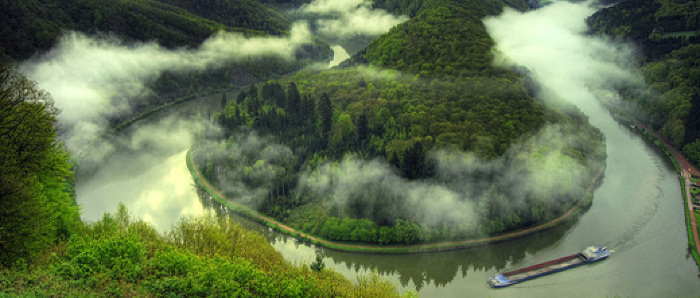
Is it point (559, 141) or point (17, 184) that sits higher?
point (17, 184)

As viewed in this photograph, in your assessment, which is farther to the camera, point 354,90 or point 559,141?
point 354,90

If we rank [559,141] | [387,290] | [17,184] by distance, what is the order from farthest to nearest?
[559,141] → [387,290] → [17,184]

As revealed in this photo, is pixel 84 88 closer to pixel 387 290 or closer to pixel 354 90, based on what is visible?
pixel 354 90

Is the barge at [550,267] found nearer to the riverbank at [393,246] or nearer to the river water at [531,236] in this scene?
the river water at [531,236]

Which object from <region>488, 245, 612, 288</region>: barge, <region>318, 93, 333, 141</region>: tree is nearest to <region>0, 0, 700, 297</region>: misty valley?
<region>318, 93, 333, 141</region>: tree

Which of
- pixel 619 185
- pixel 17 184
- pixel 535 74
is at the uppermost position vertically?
pixel 17 184

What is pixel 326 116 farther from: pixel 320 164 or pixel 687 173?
pixel 687 173

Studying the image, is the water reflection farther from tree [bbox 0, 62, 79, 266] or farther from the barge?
tree [bbox 0, 62, 79, 266]

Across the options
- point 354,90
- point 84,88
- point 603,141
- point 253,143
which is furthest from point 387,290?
point 84,88

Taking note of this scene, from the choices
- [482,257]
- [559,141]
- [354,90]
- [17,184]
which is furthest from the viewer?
[354,90]
